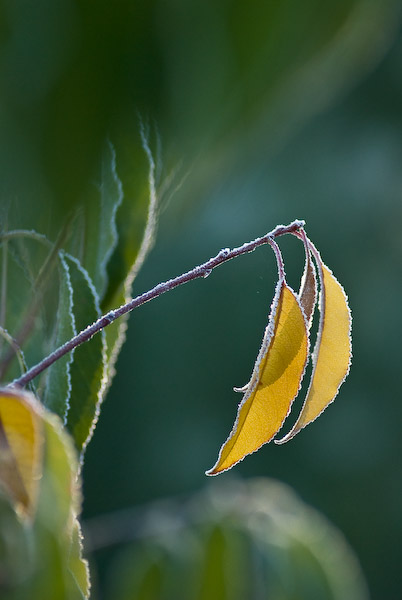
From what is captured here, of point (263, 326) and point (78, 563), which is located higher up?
point (78, 563)

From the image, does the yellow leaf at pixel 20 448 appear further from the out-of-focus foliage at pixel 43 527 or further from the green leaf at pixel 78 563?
the green leaf at pixel 78 563

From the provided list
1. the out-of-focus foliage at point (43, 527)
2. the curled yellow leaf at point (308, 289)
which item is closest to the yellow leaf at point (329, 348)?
the curled yellow leaf at point (308, 289)

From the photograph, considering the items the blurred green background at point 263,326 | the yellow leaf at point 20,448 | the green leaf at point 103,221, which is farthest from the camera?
the blurred green background at point 263,326

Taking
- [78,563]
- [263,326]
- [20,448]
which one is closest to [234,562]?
[78,563]

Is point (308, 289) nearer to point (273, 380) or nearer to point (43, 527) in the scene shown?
point (273, 380)

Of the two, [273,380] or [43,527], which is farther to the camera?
[273,380]

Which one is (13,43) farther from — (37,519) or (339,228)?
(339,228)
